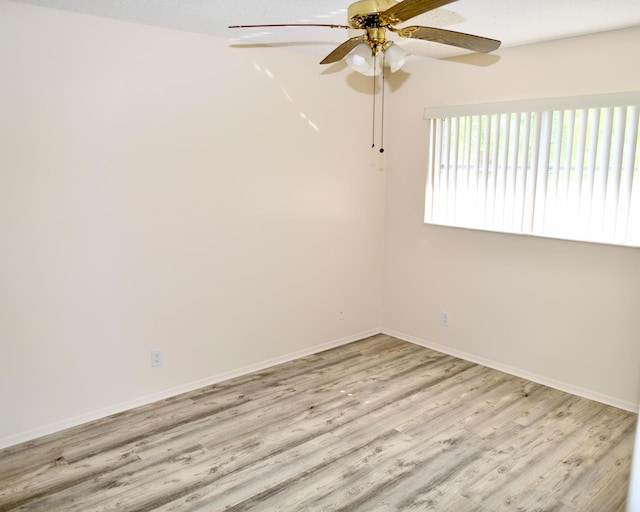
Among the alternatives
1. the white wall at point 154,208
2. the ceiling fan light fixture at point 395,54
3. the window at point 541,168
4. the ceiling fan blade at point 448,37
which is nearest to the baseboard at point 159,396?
the white wall at point 154,208

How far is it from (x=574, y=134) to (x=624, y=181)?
0.45 meters

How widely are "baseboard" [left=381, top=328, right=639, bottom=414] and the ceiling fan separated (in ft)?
8.08

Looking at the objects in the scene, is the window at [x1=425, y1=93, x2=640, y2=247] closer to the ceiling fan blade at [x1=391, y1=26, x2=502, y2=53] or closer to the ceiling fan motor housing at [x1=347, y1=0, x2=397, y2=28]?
the ceiling fan blade at [x1=391, y1=26, x2=502, y2=53]

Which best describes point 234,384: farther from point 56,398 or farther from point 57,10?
point 57,10

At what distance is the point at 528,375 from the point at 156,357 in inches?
107

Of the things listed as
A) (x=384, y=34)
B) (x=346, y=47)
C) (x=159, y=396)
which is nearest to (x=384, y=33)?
(x=384, y=34)

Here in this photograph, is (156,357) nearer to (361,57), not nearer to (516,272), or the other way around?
(361,57)

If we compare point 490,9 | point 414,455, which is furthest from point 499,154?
point 414,455

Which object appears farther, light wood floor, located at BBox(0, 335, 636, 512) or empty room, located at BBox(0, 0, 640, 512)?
empty room, located at BBox(0, 0, 640, 512)

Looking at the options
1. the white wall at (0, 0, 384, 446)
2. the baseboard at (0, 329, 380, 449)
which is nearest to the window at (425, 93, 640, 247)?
the white wall at (0, 0, 384, 446)

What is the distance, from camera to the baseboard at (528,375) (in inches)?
131

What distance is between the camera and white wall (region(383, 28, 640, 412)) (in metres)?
3.22

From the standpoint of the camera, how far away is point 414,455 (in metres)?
2.77

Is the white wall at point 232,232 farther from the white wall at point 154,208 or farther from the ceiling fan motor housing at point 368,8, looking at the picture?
the ceiling fan motor housing at point 368,8
